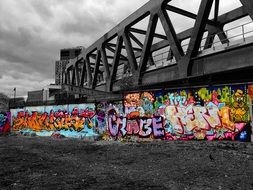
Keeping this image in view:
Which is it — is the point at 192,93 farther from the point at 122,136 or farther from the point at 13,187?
the point at 13,187

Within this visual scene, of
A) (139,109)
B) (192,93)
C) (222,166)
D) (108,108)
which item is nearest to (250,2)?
(192,93)

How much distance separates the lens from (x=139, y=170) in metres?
9.05

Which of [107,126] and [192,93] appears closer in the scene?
[192,93]

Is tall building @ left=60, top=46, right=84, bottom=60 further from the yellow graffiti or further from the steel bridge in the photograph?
the yellow graffiti

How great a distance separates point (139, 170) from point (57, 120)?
56.5 feet

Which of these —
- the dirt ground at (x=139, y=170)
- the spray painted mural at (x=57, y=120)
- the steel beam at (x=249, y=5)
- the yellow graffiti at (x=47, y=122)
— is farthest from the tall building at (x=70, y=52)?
the dirt ground at (x=139, y=170)

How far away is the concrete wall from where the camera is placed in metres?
14.3

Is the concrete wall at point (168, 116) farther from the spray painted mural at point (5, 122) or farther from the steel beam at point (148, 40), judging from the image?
the steel beam at point (148, 40)

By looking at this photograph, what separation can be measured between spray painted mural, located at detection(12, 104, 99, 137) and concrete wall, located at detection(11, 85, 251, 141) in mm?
76

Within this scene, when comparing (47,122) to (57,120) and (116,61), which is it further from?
(116,61)

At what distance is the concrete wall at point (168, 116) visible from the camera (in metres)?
14.3

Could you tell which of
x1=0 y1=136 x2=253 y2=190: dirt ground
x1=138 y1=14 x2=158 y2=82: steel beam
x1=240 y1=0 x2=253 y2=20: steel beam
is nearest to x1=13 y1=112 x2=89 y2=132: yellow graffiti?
x1=0 y1=136 x2=253 y2=190: dirt ground

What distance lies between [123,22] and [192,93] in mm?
22076

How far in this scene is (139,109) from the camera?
18250 mm
